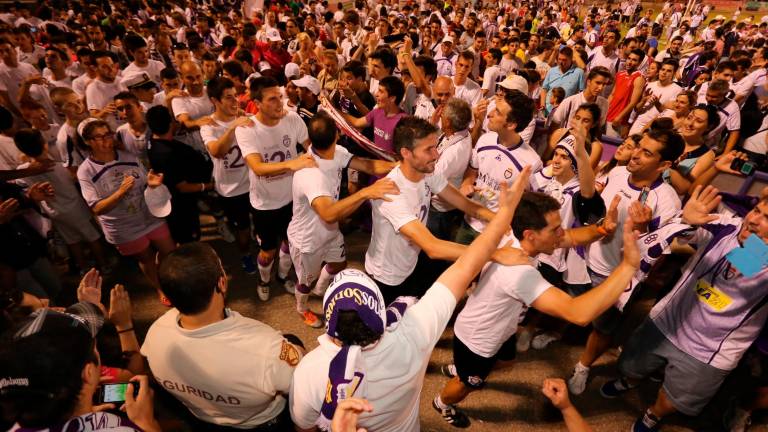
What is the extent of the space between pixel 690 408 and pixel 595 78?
4.73 m

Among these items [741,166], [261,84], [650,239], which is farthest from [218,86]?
[741,166]

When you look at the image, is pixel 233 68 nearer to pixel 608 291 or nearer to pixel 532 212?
pixel 532 212

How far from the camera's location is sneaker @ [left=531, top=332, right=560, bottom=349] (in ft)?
14.6

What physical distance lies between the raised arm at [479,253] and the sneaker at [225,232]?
4803 millimetres

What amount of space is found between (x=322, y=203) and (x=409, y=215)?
832 mm

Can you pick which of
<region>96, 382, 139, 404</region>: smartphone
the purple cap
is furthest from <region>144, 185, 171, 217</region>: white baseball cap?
the purple cap

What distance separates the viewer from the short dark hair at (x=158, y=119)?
424 cm

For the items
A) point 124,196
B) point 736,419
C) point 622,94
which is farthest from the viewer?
point 622,94

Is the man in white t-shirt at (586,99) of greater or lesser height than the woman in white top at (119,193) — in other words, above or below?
above

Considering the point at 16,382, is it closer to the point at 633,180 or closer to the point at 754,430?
the point at 633,180

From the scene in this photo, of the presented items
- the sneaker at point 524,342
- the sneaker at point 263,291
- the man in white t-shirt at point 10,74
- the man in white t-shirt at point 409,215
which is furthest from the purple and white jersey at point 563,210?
the man in white t-shirt at point 10,74

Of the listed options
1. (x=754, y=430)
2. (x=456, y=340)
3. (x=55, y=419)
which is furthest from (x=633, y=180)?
(x=55, y=419)

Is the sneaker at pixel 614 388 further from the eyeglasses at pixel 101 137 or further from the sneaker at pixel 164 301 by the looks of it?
the eyeglasses at pixel 101 137

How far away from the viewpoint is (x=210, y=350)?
203cm
